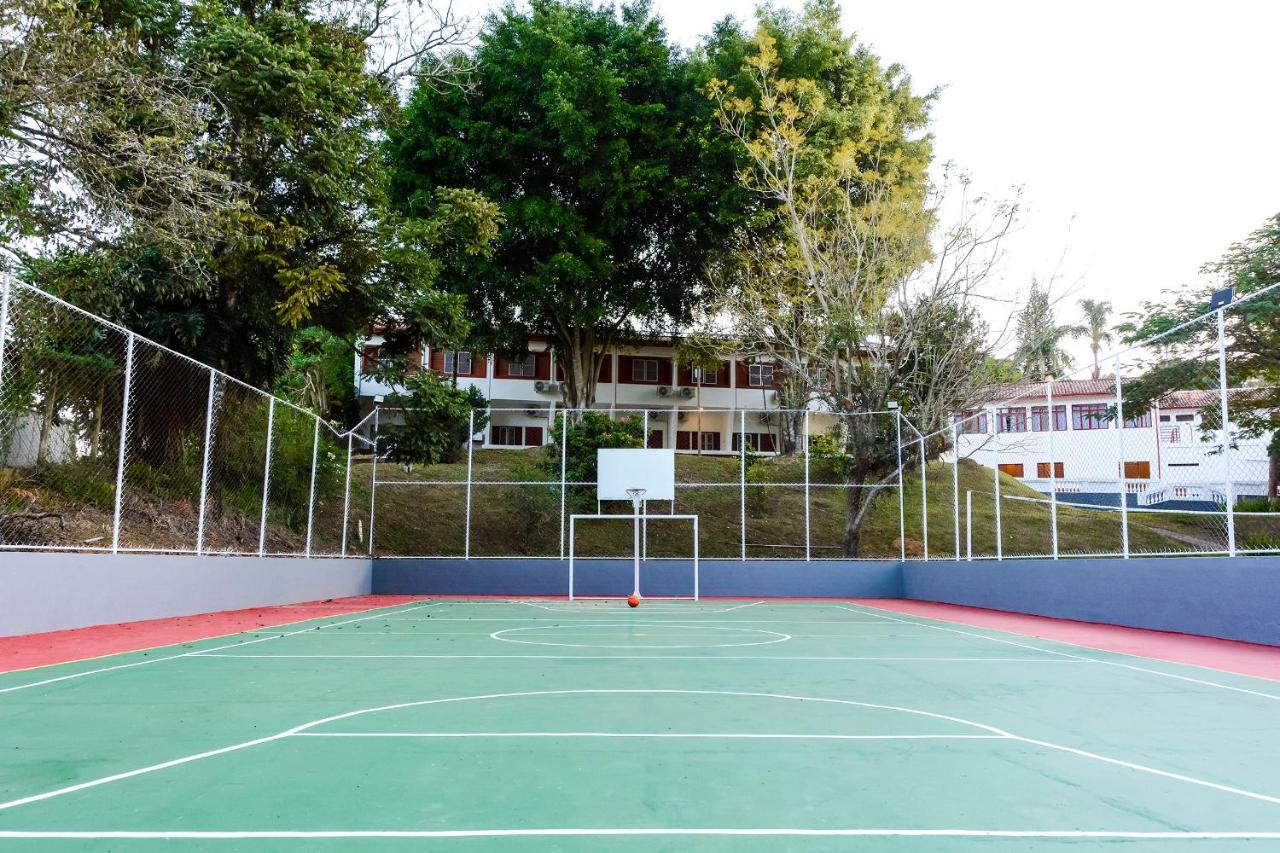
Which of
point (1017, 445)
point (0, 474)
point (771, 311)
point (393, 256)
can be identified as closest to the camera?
point (0, 474)

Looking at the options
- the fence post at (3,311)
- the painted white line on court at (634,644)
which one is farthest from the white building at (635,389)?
the fence post at (3,311)

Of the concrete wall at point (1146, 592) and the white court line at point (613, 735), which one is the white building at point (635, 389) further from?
the white court line at point (613, 735)

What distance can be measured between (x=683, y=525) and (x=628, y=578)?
14.7 feet

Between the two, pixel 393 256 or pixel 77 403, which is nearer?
pixel 77 403

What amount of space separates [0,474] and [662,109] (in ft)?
50.5

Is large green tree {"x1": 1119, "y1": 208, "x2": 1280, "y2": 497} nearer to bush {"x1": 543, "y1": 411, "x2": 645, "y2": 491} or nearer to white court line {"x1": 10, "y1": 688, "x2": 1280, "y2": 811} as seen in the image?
white court line {"x1": 10, "y1": 688, "x2": 1280, "y2": 811}

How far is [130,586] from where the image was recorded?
8.84 metres

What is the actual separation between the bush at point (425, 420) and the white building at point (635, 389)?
44.2 ft

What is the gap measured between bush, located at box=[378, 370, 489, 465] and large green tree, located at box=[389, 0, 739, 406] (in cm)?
506

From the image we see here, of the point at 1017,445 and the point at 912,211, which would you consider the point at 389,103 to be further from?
the point at 1017,445

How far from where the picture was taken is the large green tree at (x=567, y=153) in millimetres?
19484

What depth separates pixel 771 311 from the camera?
18922 millimetres

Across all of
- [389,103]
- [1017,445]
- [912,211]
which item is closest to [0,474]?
[389,103]

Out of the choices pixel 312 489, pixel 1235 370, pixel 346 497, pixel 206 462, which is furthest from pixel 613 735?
pixel 346 497
